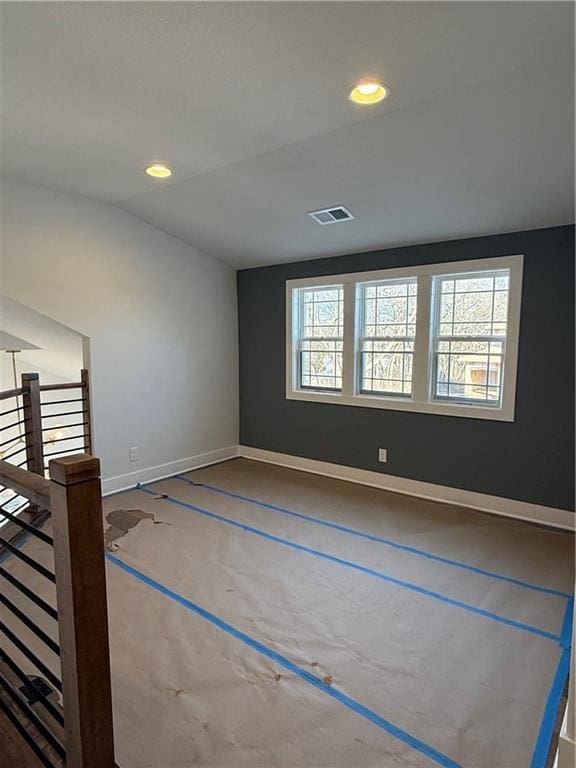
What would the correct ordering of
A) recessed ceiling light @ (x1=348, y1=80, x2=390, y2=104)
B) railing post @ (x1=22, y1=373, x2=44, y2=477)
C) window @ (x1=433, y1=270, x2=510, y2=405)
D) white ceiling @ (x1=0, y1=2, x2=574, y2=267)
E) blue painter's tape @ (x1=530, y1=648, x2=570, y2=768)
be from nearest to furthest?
1. blue painter's tape @ (x1=530, y1=648, x2=570, y2=768)
2. white ceiling @ (x1=0, y1=2, x2=574, y2=267)
3. recessed ceiling light @ (x1=348, y1=80, x2=390, y2=104)
4. railing post @ (x1=22, y1=373, x2=44, y2=477)
5. window @ (x1=433, y1=270, x2=510, y2=405)

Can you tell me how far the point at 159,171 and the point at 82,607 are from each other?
3.09 metres

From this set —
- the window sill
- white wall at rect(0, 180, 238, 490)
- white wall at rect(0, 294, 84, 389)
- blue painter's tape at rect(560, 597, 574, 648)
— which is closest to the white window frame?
the window sill

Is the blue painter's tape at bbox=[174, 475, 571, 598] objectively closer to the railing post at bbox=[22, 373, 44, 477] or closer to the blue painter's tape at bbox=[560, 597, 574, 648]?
the blue painter's tape at bbox=[560, 597, 574, 648]

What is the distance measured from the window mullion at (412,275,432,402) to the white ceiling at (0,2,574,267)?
463 mm

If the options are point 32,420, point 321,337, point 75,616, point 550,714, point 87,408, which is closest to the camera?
point 75,616

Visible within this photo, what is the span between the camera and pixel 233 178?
343 centimetres

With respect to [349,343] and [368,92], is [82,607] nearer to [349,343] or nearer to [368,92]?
[368,92]

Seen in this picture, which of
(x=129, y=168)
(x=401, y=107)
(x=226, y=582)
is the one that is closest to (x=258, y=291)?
(x=129, y=168)

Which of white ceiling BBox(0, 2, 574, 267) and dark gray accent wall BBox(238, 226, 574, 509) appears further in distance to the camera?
dark gray accent wall BBox(238, 226, 574, 509)

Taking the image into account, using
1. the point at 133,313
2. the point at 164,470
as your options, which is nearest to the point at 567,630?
the point at 164,470

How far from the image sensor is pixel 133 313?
4453mm

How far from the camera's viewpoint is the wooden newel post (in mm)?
1141

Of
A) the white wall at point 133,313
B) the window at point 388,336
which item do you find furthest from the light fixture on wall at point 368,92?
the white wall at point 133,313

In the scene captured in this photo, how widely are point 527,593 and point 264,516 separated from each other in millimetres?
1996
